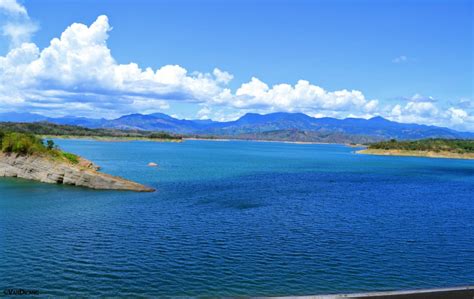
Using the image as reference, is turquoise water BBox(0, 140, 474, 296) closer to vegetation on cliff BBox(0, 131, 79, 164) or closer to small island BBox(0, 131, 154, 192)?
small island BBox(0, 131, 154, 192)

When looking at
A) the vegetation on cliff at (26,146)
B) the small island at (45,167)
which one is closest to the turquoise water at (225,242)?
the small island at (45,167)

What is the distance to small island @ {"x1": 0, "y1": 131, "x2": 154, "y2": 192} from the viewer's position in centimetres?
6519

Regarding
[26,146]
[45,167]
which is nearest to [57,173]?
[45,167]

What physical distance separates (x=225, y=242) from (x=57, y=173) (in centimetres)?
4428

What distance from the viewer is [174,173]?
3612 inches

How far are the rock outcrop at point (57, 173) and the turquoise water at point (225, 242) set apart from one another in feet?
9.31

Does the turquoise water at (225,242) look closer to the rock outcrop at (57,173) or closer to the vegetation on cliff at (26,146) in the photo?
the rock outcrop at (57,173)

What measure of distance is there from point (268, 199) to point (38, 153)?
41763 mm

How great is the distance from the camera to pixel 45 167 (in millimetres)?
71500

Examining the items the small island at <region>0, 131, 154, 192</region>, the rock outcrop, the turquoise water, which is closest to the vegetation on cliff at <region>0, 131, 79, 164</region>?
the small island at <region>0, 131, 154, 192</region>

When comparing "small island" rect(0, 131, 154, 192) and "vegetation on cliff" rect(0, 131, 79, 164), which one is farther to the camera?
"vegetation on cliff" rect(0, 131, 79, 164)

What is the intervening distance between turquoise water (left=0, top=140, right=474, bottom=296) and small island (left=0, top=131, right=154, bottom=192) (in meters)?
3.05

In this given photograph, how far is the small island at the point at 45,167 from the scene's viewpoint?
65.2 m

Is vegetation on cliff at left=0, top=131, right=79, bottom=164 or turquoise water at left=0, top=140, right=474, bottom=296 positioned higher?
vegetation on cliff at left=0, top=131, right=79, bottom=164
